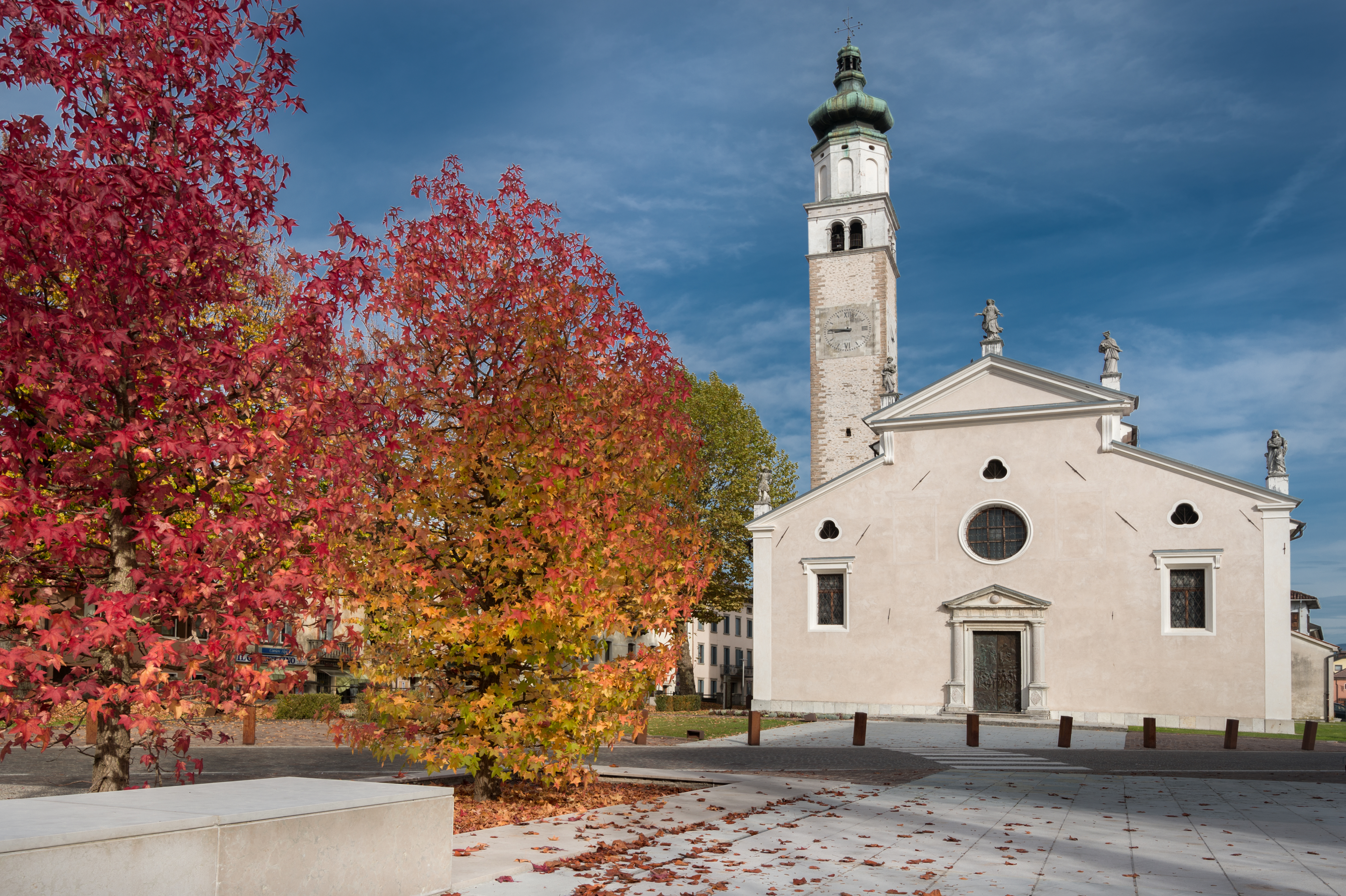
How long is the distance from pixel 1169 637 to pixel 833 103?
3215 cm

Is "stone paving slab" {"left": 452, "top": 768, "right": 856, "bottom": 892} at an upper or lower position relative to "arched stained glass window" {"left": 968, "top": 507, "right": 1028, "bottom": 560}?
lower

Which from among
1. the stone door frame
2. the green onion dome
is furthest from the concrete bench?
the green onion dome

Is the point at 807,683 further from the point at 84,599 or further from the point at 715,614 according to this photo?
the point at 84,599

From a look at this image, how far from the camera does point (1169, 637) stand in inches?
1214

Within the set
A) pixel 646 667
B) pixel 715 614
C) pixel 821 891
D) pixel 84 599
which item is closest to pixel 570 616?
pixel 646 667

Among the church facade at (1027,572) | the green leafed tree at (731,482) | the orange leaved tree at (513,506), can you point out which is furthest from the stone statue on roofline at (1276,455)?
the orange leaved tree at (513,506)

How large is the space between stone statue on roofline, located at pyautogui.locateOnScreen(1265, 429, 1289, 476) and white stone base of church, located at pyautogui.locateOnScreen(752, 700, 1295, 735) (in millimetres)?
7623

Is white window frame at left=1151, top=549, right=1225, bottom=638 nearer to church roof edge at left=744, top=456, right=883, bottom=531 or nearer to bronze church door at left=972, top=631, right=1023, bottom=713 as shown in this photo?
bronze church door at left=972, top=631, right=1023, bottom=713

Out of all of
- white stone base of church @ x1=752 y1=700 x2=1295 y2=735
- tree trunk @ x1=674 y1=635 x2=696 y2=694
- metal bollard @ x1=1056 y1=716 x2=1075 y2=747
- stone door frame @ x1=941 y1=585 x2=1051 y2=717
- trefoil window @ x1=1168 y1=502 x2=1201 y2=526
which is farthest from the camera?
tree trunk @ x1=674 y1=635 x2=696 y2=694

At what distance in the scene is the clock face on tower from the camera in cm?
4719

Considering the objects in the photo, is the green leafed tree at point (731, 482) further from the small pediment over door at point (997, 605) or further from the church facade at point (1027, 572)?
the small pediment over door at point (997, 605)

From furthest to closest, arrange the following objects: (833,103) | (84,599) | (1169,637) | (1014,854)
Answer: (833,103) → (1169,637) → (1014,854) → (84,599)

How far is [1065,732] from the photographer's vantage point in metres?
22.5

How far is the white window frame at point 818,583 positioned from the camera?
3512 centimetres
